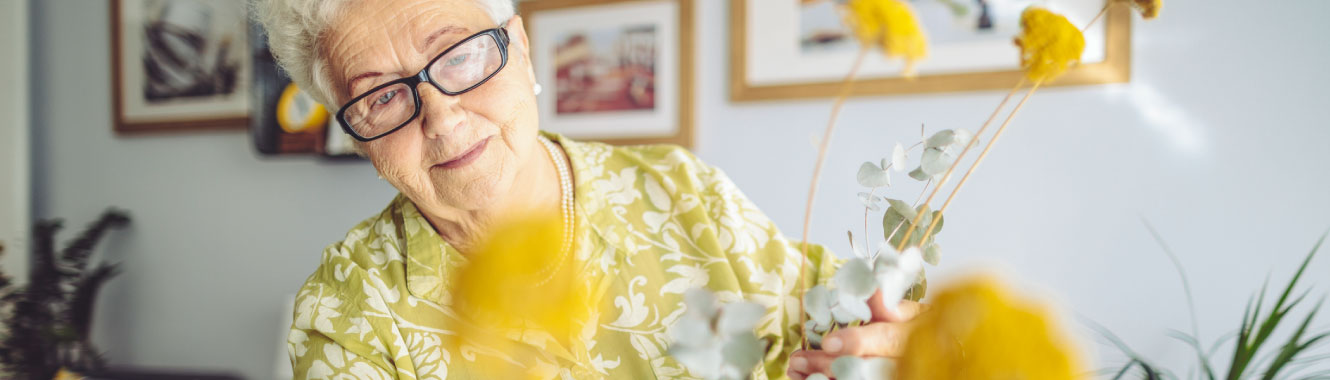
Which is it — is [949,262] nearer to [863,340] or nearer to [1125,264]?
[1125,264]

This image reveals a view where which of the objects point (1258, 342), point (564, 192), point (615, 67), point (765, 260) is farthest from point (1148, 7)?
point (615, 67)

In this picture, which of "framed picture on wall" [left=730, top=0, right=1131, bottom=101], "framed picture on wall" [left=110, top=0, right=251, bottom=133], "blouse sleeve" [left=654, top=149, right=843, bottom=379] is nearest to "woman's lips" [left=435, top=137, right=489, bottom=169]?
"blouse sleeve" [left=654, top=149, right=843, bottom=379]

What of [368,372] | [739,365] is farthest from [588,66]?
[739,365]

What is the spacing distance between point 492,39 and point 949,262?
48.5 inches

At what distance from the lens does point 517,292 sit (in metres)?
0.27

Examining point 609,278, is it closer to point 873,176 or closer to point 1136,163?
point 873,176

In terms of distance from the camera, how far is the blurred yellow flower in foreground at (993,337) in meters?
0.18

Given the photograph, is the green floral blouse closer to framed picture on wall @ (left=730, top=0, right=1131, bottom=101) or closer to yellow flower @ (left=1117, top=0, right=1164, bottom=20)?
yellow flower @ (left=1117, top=0, right=1164, bottom=20)

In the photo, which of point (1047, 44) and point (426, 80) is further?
point (426, 80)

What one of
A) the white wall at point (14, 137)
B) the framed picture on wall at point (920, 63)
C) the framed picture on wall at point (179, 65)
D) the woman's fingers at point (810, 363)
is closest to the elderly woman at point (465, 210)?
the woman's fingers at point (810, 363)

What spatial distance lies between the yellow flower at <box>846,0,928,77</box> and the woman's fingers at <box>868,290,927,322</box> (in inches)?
7.4

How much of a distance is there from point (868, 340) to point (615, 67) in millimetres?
1410

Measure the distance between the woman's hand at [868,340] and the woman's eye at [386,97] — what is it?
51 centimetres

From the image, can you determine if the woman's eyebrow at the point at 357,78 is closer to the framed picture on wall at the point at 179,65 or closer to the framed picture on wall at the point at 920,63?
the framed picture on wall at the point at 920,63
